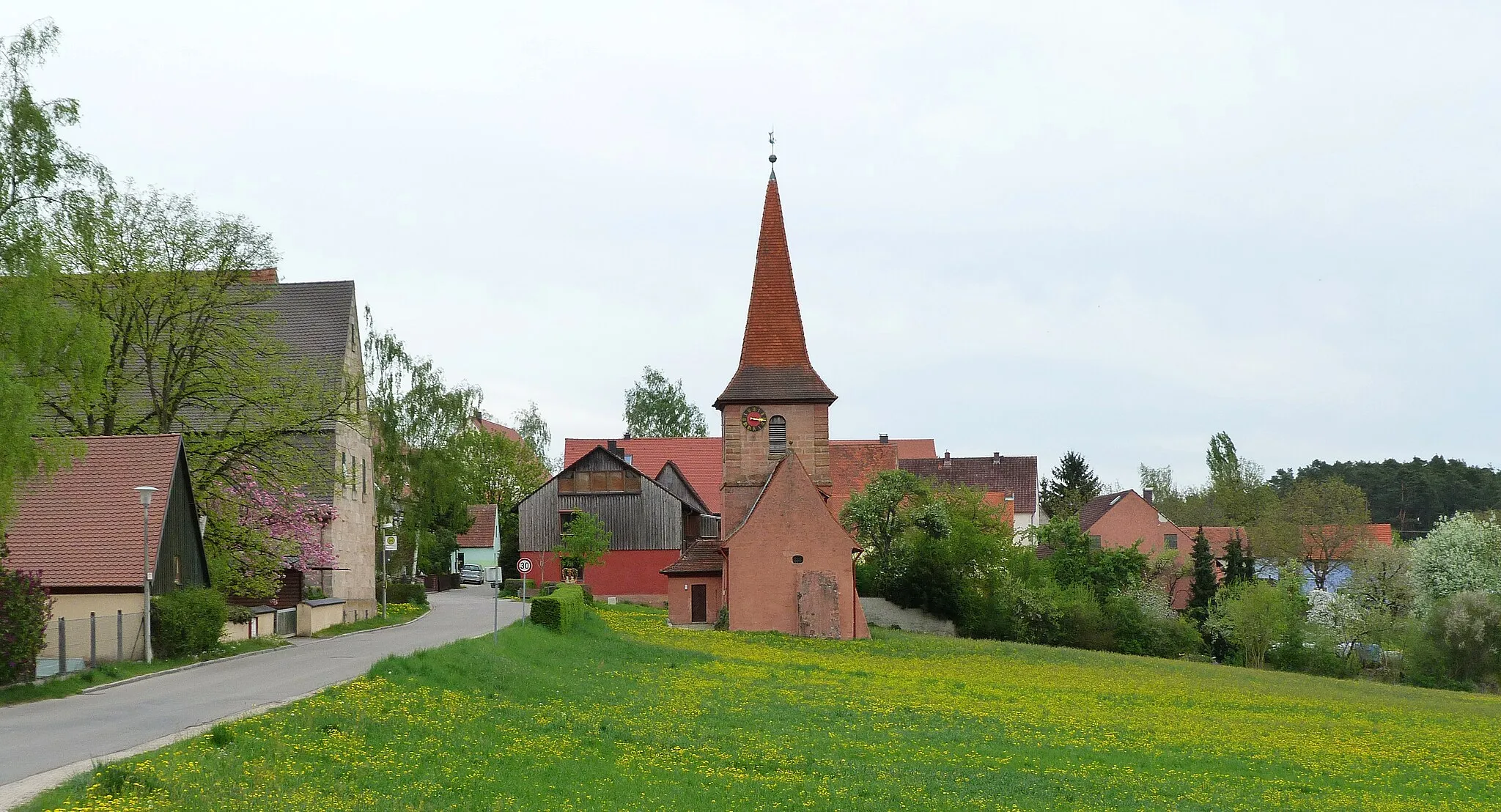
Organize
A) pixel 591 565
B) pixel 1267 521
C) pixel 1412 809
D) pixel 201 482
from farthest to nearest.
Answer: pixel 1267 521 < pixel 591 565 < pixel 201 482 < pixel 1412 809

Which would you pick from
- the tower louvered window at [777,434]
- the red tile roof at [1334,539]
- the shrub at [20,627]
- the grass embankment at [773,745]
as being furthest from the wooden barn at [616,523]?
the shrub at [20,627]

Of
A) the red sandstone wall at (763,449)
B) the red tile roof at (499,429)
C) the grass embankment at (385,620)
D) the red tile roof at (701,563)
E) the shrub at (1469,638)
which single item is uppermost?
the red tile roof at (499,429)

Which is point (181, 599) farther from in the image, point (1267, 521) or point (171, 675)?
point (1267, 521)

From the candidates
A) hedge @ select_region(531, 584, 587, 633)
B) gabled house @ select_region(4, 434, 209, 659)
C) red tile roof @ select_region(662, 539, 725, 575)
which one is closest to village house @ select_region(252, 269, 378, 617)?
hedge @ select_region(531, 584, 587, 633)

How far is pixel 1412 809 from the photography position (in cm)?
1584

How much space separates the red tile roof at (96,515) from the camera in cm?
2742

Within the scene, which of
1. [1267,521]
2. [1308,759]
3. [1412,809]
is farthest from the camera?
[1267,521]

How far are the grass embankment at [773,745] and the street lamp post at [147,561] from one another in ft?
23.9

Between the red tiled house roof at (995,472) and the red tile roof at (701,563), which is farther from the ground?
the red tiled house roof at (995,472)

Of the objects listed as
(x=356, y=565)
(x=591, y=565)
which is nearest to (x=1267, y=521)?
(x=591, y=565)

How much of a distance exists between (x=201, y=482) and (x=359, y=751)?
23274mm

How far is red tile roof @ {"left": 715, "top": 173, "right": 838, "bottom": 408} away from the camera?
52.3 m

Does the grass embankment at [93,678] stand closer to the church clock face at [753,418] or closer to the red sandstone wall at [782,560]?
the red sandstone wall at [782,560]

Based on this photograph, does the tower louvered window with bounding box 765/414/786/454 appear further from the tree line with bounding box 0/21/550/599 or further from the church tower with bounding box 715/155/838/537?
the tree line with bounding box 0/21/550/599
